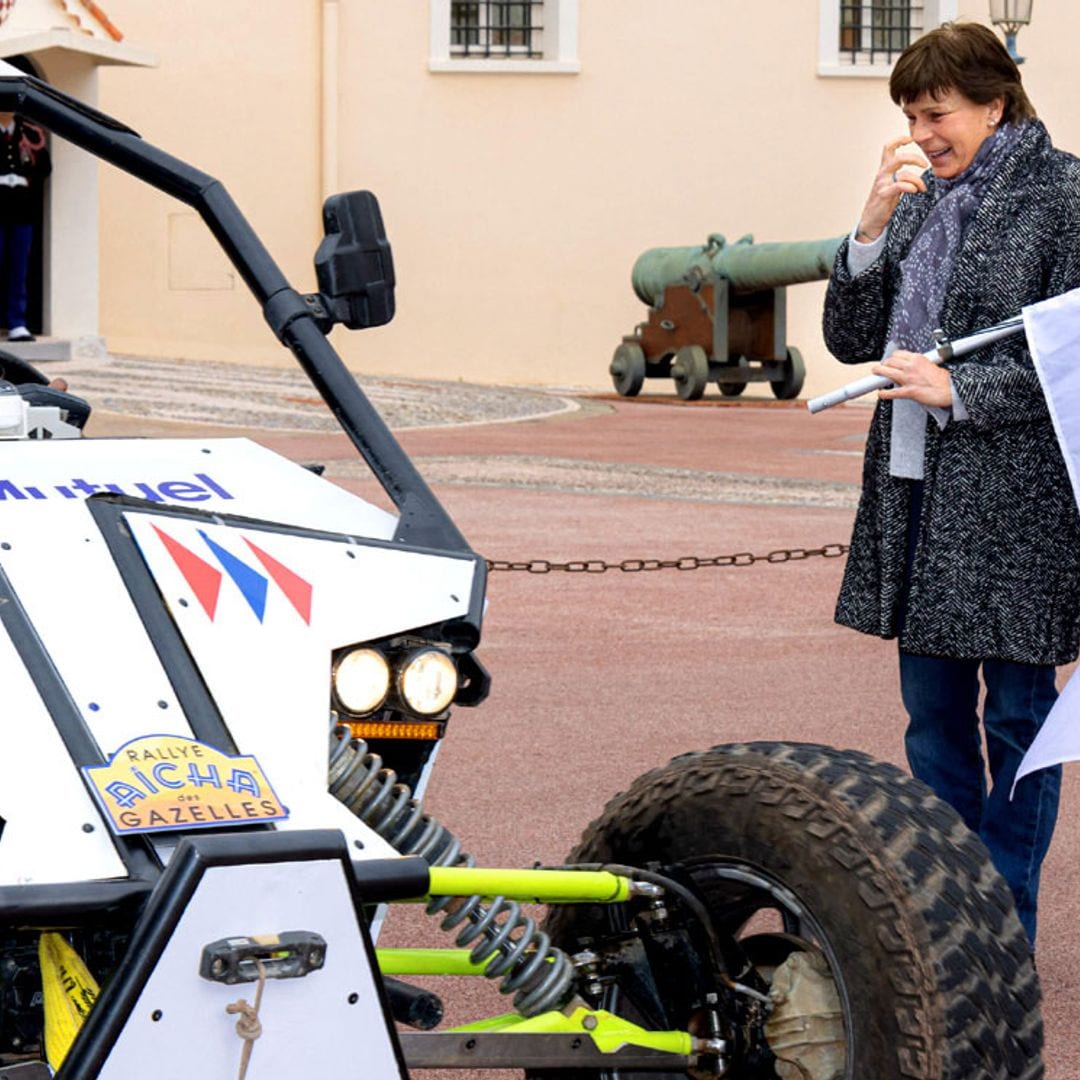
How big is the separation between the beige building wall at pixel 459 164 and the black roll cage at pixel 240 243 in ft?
78.3

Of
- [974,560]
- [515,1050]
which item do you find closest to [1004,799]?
[974,560]

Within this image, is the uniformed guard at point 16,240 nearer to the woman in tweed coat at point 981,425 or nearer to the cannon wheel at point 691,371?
the cannon wheel at point 691,371

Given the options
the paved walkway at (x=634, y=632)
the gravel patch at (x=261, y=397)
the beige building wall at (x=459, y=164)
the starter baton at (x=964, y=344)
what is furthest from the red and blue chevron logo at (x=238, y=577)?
the beige building wall at (x=459, y=164)

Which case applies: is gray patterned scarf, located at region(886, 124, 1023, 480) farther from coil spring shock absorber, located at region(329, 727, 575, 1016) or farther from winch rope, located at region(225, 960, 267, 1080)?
winch rope, located at region(225, 960, 267, 1080)

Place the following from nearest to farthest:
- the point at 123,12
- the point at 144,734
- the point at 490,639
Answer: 1. the point at 144,734
2. the point at 490,639
3. the point at 123,12

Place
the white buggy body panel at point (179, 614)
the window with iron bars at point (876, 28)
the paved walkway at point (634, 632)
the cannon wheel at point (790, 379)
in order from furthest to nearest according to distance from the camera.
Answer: the window with iron bars at point (876, 28) → the cannon wheel at point (790, 379) → the paved walkway at point (634, 632) → the white buggy body panel at point (179, 614)

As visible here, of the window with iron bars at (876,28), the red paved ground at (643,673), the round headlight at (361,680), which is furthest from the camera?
the window with iron bars at (876,28)

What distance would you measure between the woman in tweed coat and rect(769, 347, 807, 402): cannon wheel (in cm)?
2022

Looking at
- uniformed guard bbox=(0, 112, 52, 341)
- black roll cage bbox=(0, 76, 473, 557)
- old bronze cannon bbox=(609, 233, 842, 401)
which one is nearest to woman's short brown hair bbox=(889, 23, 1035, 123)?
black roll cage bbox=(0, 76, 473, 557)

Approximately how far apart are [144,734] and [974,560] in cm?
192

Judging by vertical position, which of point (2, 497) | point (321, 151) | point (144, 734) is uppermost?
point (321, 151)

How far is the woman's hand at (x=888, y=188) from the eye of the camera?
13.8 feet

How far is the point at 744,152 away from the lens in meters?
28.2

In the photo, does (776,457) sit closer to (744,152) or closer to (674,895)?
(744,152)
